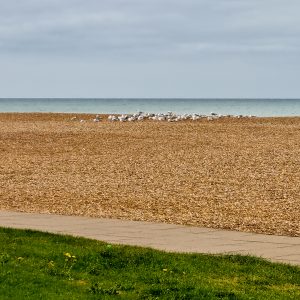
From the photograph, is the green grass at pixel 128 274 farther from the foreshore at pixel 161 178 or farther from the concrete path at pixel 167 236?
the foreshore at pixel 161 178

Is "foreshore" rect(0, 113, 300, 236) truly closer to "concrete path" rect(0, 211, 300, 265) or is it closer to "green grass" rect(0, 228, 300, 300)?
"concrete path" rect(0, 211, 300, 265)

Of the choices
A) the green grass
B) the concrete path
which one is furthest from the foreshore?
the green grass

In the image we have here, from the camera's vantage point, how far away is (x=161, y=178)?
22.4 m

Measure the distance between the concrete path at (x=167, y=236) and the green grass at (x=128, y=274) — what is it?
657 mm

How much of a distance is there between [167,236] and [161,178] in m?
9.62

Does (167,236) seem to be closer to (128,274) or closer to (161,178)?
(128,274)

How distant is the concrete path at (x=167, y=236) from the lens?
38.0 feet

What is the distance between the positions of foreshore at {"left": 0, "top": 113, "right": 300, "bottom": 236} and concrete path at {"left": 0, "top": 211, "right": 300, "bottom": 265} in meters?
0.90

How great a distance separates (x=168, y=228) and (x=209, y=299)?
4.97m

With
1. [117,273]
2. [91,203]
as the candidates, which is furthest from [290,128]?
[117,273]

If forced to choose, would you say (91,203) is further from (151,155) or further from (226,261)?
(151,155)

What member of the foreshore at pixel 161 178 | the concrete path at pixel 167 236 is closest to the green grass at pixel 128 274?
the concrete path at pixel 167 236

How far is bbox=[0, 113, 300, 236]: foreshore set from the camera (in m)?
16.0

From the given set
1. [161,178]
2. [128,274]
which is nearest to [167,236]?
[128,274]
